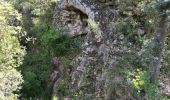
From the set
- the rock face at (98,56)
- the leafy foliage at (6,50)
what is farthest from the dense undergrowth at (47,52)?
the rock face at (98,56)

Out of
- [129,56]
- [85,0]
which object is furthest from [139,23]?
[85,0]

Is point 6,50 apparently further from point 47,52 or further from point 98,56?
point 47,52

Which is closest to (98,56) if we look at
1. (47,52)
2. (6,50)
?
(47,52)

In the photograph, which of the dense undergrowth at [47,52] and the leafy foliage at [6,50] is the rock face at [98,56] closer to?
the dense undergrowth at [47,52]

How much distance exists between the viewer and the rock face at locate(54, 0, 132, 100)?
8.90 meters

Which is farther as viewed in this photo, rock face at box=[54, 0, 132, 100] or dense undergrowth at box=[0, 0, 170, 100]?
rock face at box=[54, 0, 132, 100]

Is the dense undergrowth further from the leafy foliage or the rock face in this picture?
the rock face

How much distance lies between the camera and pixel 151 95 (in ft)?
22.4

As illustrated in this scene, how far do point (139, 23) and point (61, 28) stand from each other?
4684 mm

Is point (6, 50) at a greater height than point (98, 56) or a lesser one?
greater

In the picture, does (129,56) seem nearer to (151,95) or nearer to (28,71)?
(151,95)

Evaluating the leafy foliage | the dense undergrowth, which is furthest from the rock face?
the leafy foliage

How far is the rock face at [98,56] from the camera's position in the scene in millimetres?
8898

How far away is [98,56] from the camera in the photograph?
1094 centimetres
